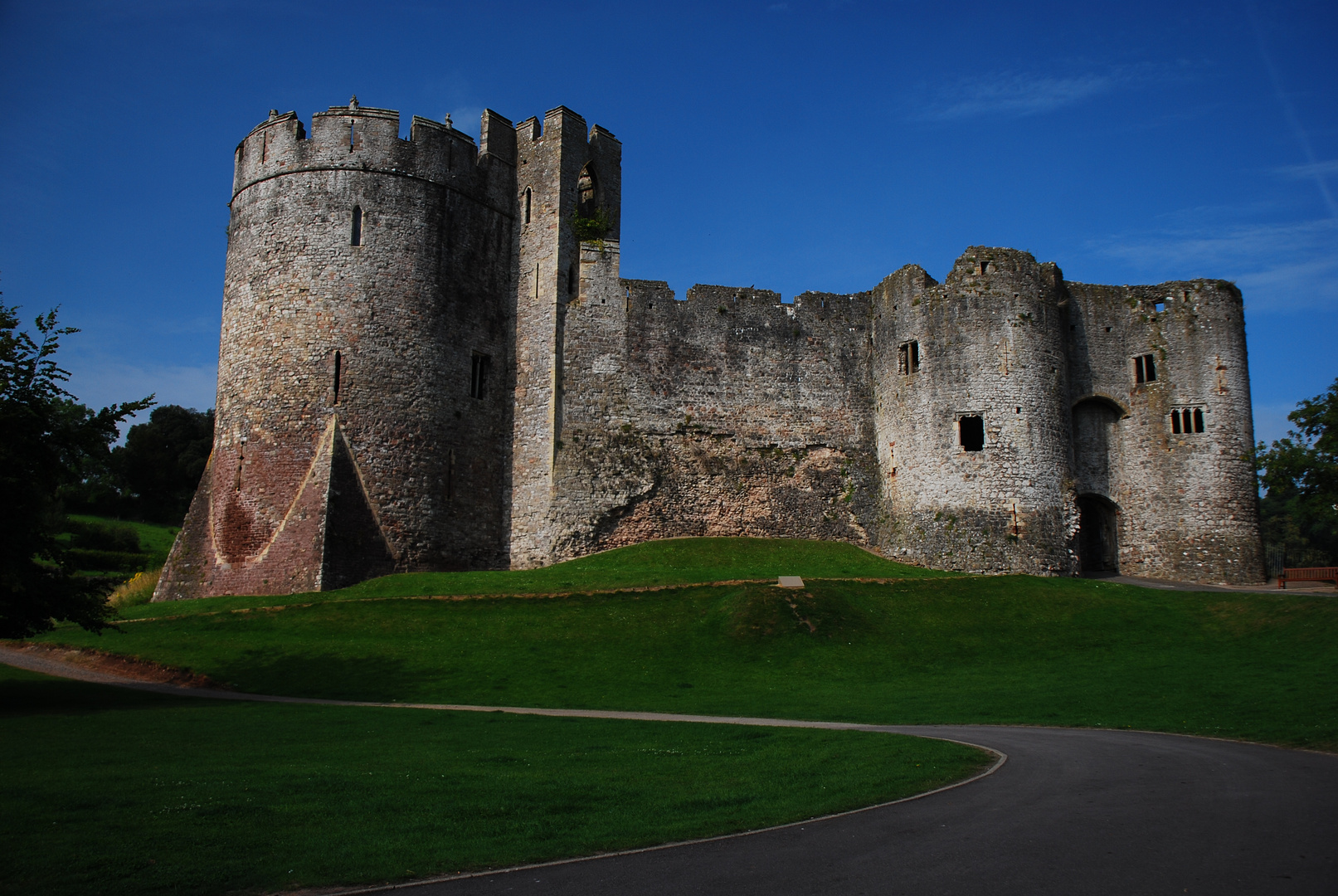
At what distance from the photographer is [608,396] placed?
33.5 m

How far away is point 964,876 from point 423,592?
2108 centimetres

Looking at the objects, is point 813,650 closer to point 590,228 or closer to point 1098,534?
point 590,228

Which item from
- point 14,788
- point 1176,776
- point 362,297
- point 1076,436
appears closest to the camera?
point 14,788

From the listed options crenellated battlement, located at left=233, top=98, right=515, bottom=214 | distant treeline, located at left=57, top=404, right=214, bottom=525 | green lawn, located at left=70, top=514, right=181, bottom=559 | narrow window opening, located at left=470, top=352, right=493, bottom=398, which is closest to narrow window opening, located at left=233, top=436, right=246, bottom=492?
narrow window opening, located at left=470, top=352, right=493, bottom=398

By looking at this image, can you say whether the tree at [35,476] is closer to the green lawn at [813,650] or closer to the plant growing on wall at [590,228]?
the green lawn at [813,650]

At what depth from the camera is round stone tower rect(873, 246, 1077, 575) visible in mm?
31625

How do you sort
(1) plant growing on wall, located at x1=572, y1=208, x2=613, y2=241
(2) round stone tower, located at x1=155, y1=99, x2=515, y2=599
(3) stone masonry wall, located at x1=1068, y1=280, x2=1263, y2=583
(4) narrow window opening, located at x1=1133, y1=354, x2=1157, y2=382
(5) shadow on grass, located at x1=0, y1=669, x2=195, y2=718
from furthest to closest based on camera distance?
1. (4) narrow window opening, located at x1=1133, y1=354, x2=1157, y2=382
2. (1) plant growing on wall, located at x1=572, y1=208, x2=613, y2=241
3. (3) stone masonry wall, located at x1=1068, y1=280, x2=1263, y2=583
4. (2) round stone tower, located at x1=155, y1=99, x2=515, y2=599
5. (5) shadow on grass, located at x1=0, y1=669, x2=195, y2=718

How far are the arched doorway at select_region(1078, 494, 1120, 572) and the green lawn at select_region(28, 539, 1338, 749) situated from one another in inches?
272

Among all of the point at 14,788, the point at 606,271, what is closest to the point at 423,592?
the point at 606,271

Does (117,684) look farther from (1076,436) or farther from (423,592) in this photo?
(1076,436)

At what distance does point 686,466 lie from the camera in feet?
111

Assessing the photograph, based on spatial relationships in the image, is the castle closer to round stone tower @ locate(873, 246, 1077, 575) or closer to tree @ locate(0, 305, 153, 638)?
round stone tower @ locate(873, 246, 1077, 575)

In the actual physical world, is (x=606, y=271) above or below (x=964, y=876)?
above

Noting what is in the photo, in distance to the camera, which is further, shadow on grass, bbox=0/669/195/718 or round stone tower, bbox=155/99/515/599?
round stone tower, bbox=155/99/515/599
